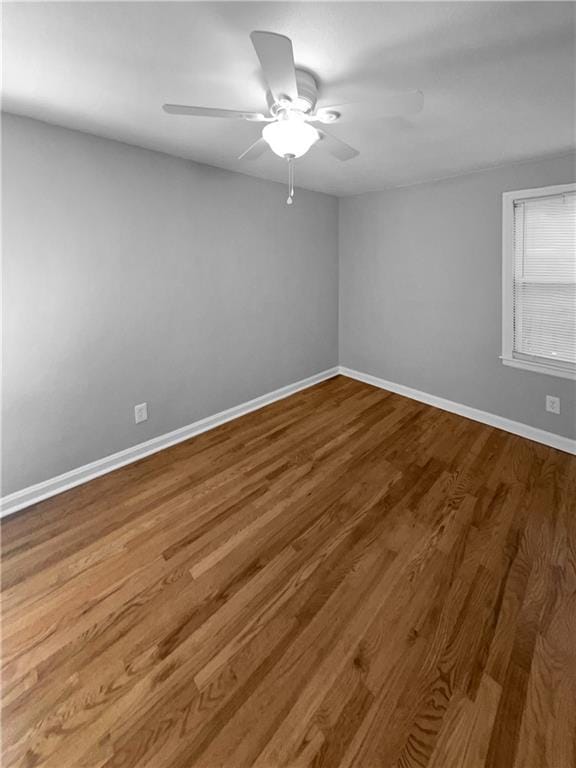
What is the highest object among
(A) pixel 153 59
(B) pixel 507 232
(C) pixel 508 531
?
(A) pixel 153 59

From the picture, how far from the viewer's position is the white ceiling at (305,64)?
127 cm

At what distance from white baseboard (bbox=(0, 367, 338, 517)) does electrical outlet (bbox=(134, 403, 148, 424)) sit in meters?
0.19

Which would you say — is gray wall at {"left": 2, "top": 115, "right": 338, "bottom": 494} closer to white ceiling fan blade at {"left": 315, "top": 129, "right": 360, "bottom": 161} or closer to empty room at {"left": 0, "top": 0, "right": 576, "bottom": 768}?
empty room at {"left": 0, "top": 0, "right": 576, "bottom": 768}

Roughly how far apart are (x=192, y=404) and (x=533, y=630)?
2.64 meters

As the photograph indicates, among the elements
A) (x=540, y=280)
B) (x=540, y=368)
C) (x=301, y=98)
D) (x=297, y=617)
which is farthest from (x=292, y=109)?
(x=540, y=368)

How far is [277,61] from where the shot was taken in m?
1.25

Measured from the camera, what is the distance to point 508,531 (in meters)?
2.04

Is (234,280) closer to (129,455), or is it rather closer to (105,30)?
(129,455)

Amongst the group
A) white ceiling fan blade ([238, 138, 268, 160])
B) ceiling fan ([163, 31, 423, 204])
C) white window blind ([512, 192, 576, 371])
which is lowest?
white window blind ([512, 192, 576, 371])

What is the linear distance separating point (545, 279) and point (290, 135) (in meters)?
2.45

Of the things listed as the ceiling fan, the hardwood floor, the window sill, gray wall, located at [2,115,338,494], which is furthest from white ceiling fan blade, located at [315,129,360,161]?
the window sill

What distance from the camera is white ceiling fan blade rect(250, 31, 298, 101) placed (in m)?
1.12

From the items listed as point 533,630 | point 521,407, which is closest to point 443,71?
point 533,630

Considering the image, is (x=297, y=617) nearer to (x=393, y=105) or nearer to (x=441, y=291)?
(x=393, y=105)
